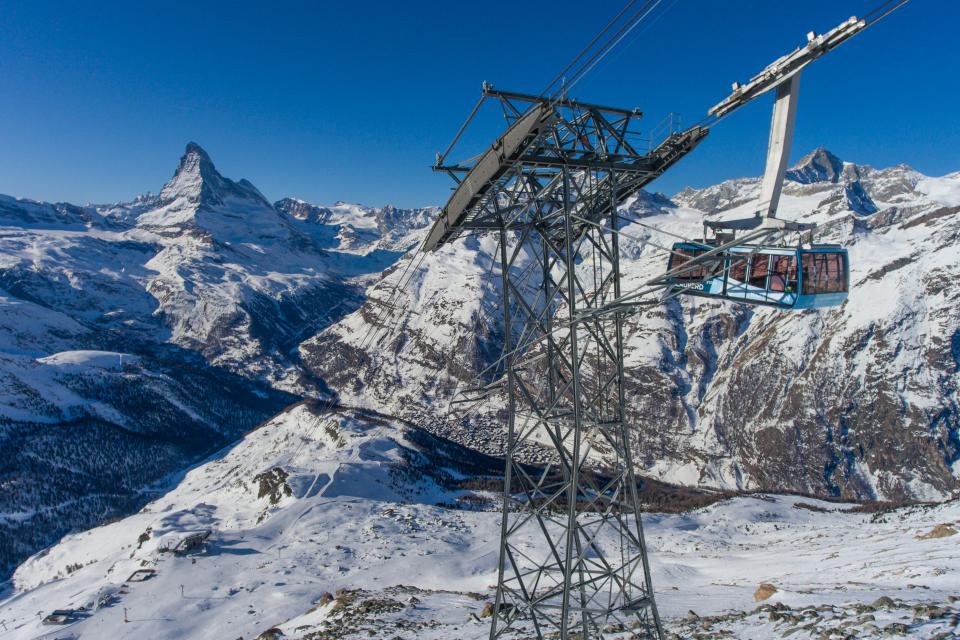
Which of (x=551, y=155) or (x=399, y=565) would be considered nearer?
(x=551, y=155)

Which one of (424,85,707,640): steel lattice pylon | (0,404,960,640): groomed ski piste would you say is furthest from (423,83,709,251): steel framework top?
(0,404,960,640): groomed ski piste

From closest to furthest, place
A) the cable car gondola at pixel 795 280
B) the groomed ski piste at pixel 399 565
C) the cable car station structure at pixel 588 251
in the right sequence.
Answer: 1. the cable car station structure at pixel 588 251
2. the cable car gondola at pixel 795 280
3. the groomed ski piste at pixel 399 565

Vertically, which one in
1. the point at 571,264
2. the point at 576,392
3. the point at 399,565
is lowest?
the point at 399,565

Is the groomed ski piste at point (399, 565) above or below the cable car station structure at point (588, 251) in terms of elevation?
below

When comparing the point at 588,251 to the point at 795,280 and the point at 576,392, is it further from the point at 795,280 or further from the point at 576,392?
the point at 795,280

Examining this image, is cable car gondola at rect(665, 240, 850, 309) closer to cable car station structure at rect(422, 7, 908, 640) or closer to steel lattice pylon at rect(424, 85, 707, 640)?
cable car station structure at rect(422, 7, 908, 640)

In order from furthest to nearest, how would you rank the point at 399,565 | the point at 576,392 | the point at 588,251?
the point at 399,565 < the point at 588,251 < the point at 576,392

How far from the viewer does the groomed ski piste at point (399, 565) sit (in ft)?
105

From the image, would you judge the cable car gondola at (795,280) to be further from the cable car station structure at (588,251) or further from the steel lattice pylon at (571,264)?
the steel lattice pylon at (571,264)

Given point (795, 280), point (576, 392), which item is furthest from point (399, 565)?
point (795, 280)

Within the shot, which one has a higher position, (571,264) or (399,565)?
(571,264)

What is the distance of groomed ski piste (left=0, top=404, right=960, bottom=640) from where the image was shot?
32.2 meters

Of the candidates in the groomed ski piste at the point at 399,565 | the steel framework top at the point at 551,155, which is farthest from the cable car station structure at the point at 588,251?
the groomed ski piste at the point at 399,565

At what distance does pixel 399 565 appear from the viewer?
6844cm
